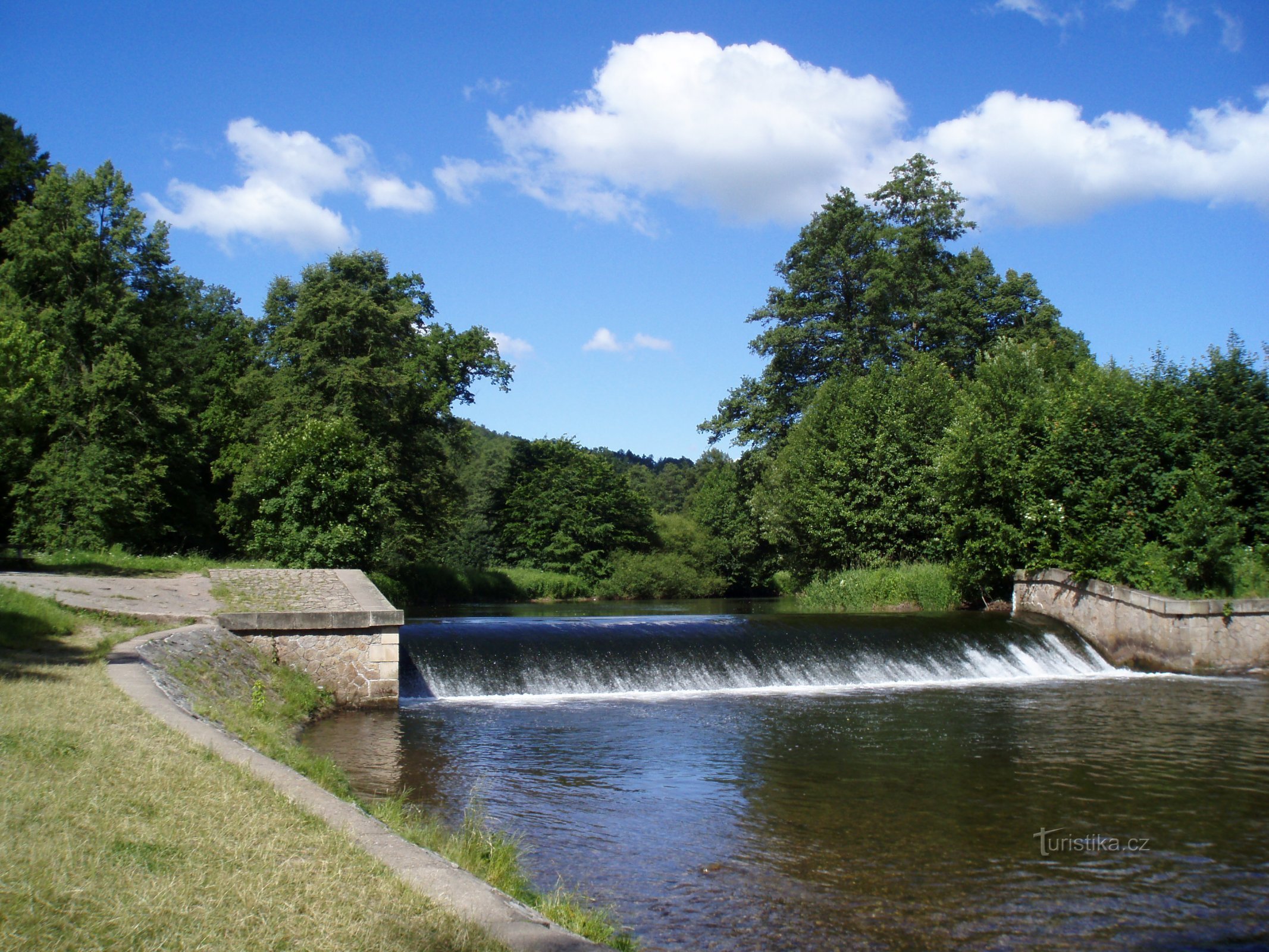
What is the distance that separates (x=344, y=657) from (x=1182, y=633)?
15.4m

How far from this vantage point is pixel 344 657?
1332cm

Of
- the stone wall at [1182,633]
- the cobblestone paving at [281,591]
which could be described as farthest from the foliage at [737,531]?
the cobblestone paving at [281,591]

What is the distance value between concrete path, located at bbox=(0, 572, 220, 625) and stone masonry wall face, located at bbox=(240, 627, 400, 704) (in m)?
1.09

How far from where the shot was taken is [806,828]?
25.4 ft

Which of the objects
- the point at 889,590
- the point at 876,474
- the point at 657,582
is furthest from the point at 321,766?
the point at 657,582

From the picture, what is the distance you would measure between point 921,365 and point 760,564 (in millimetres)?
23102

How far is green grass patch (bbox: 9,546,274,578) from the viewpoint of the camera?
1986 cm

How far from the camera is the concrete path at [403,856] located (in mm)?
3975

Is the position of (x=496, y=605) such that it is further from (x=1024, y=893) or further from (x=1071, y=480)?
(x=1024, y=893)

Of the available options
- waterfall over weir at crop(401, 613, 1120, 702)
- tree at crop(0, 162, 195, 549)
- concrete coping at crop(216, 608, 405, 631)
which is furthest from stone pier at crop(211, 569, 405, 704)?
tree at crop(0, 162, 195, 549)

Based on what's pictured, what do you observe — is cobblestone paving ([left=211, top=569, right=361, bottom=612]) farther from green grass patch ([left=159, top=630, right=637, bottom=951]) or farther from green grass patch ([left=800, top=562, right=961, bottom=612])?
green grass patch ([left=800, top=562, right=961, bottom=612])

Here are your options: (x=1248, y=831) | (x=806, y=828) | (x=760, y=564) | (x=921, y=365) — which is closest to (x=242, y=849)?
(x=806, y=828)

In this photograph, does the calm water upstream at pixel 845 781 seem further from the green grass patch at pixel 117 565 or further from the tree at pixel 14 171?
the tree at pixel 14 171

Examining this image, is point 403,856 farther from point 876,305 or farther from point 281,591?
point 876,305
